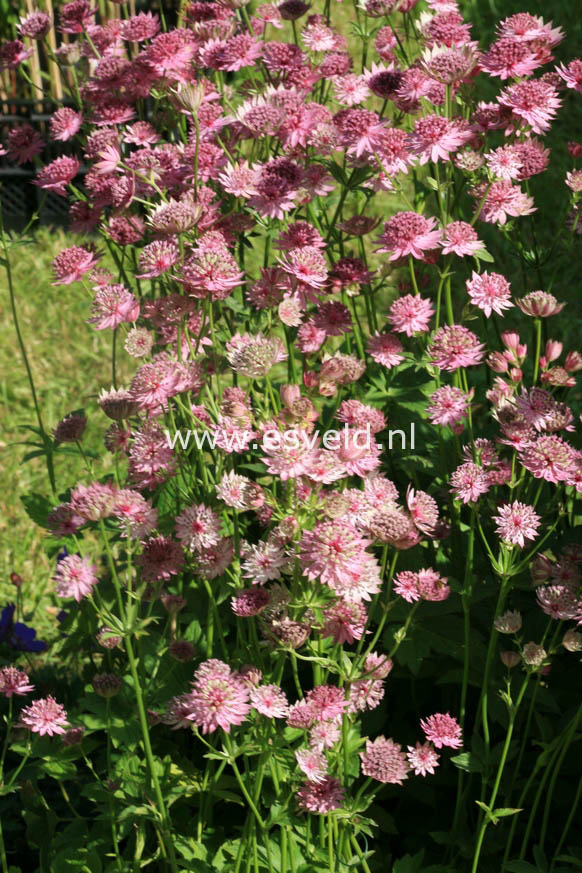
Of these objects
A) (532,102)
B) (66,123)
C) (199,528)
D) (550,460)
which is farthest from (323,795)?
(66,123)

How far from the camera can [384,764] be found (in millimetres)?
1540

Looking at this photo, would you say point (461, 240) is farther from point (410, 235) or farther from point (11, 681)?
point (11, 681)

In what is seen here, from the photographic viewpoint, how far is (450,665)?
80.7 inches

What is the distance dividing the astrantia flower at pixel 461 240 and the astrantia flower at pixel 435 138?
0.12m

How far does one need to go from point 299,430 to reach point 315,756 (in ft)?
1.58

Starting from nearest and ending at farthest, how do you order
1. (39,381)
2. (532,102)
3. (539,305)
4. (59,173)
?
(539,305)
(532,102)
(59,173)
(39,381)

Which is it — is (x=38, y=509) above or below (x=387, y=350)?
below

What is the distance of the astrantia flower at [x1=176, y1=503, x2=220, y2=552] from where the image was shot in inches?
60.8

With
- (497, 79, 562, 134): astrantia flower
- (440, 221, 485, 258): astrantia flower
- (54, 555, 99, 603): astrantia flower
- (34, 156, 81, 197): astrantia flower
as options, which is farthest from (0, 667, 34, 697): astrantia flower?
(497, 79, 562, 134): astrantia flower

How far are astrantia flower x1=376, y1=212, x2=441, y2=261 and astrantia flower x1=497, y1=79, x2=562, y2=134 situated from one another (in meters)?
0.26

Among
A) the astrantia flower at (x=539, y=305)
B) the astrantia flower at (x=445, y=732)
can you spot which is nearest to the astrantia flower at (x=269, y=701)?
the astrantia flower at (x=445, y=732)

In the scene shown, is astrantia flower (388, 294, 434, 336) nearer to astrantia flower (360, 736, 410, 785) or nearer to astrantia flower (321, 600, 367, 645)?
astrantia flower (321, 600, 367, 645)

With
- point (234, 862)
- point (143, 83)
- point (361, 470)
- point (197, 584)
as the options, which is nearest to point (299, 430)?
point (361, 470)

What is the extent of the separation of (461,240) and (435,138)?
7.1 inches
